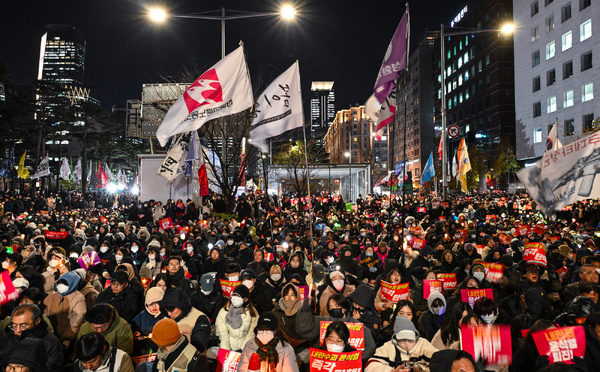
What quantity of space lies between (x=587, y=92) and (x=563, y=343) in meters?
43.2

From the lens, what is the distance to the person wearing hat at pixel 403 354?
4.66 m

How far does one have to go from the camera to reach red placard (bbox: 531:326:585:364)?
14.1 ft

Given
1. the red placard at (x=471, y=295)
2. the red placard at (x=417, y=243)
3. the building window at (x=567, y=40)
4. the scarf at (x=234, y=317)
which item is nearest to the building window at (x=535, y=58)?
the building window at (x=567, y=40)

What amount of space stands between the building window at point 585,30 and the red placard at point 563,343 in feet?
144

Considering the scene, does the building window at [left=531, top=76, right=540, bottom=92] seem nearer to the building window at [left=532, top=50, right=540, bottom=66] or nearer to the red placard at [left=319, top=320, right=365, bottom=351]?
the building window at [left=532, top=50, right=540, bottom=66]

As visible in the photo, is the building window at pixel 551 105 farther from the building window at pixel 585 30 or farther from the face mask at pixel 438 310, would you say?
the face mask at pixel 438 310

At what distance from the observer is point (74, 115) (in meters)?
46.5

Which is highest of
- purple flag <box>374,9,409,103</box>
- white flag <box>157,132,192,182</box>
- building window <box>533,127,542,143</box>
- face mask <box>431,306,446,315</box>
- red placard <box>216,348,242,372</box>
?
building window <box>533,127,542,143</box>

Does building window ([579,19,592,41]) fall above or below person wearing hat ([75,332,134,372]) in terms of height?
above

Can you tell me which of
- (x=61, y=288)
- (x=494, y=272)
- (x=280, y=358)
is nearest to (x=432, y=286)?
(x=494, y=272)

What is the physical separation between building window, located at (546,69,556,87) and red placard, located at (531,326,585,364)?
157 ft

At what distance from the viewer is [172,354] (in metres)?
4.68

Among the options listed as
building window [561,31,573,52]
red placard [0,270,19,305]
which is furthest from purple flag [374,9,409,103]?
building window [561,31,573,52]

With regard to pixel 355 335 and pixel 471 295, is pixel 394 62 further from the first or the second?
pixel 355 335
